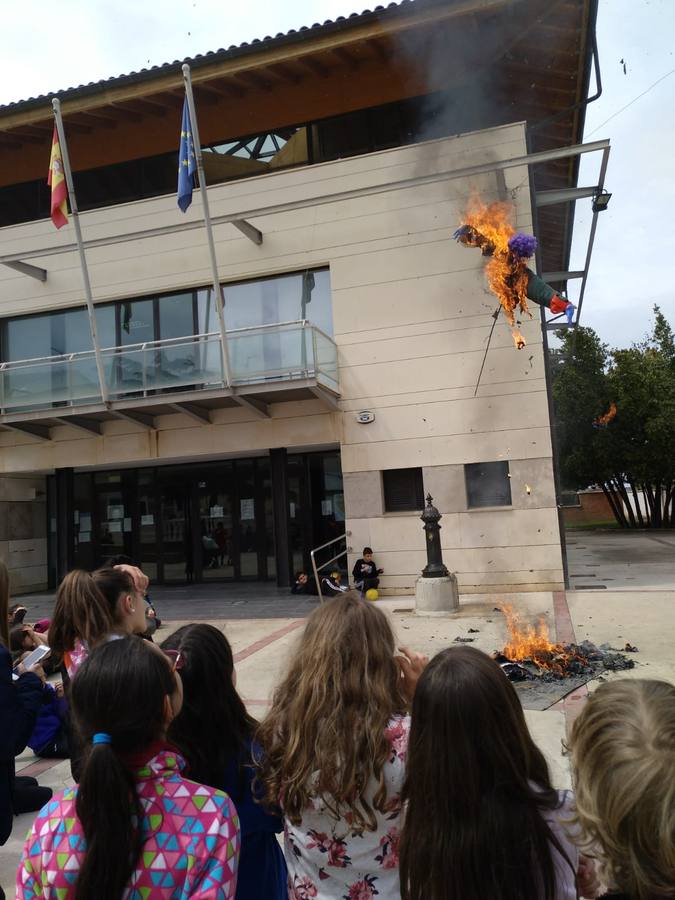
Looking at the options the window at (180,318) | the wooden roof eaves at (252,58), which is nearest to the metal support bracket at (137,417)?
the window at (180,318)

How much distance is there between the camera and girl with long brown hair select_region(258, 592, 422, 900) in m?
1.72

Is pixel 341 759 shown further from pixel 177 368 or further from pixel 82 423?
pixel 82 423

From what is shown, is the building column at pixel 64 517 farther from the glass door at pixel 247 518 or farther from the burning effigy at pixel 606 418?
the burning effigy at pixel 606 418

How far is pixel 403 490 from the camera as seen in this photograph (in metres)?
12.6

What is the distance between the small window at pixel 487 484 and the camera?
1198cm

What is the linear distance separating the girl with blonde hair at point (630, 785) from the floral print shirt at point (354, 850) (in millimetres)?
523

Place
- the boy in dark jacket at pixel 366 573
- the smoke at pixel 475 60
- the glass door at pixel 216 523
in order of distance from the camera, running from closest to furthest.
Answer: the smoke at pixel 475 60, the boy in dark jacket at pixel 366 573, the glass door at pixel 216 523

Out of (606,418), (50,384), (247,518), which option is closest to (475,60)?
(50,384)

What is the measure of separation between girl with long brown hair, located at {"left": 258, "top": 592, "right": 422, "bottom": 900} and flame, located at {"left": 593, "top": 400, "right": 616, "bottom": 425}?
2753 cm

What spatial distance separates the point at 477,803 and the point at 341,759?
397 mm

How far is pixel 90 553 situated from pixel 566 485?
26.1 m

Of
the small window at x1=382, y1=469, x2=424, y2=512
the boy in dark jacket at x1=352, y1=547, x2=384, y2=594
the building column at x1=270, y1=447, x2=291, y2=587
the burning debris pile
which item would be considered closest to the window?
the building column at x1=270, y1=447, x2=291, y2=587

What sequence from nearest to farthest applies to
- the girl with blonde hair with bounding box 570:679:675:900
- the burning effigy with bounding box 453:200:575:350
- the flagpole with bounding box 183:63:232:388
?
1. the girl with blonde hair with bounding box 570:679:675:900
2. the flagpole with bounding box 183:63:232:388
3. the burning effigy with bounding box 453:200:575:350

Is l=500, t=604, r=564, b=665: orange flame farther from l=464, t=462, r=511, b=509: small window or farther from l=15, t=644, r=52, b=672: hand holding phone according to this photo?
l=15, t=644, r=52, b=672: hand holding phone
